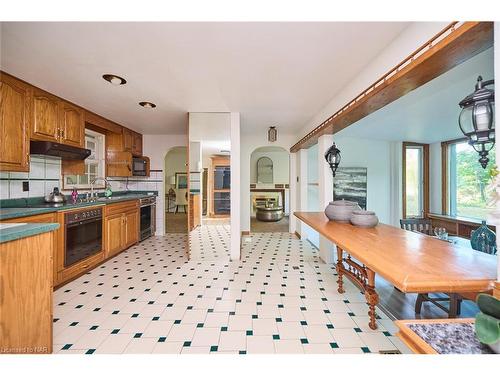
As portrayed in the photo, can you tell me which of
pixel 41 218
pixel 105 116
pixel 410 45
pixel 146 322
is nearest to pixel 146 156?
pixel 105 116

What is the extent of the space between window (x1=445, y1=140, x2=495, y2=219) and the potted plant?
445cm

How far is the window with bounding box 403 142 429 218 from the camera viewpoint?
5.23 meters

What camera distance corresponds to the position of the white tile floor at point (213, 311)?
1726mm

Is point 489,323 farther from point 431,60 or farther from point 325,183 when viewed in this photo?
point 325,183

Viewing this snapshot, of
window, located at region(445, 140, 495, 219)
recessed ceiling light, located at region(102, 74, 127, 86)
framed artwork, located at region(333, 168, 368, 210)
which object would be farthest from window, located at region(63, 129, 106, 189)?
window, located at region(445, 140, 495, 219)

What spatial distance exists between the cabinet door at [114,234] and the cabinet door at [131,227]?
0.45ft

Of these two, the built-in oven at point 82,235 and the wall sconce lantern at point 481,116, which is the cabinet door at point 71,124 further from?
the wall sconce lantern at point 481,116

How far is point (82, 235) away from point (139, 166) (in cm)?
219

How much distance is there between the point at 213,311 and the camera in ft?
7.16

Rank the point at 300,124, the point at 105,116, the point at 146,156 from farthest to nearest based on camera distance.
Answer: the point at 146,156
the point at 300,124
the point at 105,116

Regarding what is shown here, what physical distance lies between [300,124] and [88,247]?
400cm

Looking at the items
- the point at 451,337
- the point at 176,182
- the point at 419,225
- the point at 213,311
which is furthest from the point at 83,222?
the point at 176,182

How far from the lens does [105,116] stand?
379 cm

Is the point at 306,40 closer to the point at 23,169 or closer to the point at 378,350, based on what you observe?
the point at 378,350
